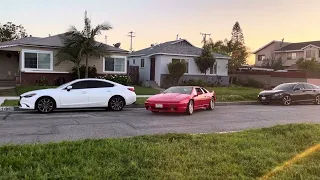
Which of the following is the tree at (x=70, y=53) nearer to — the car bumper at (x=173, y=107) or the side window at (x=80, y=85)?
the side window at (x=80, y=85)

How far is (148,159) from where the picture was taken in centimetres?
585

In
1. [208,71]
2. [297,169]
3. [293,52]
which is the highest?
[293,52]

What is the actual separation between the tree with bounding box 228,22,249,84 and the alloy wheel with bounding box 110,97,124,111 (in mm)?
A: 24279

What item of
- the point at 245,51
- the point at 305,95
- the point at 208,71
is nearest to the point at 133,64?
the point at 208,71

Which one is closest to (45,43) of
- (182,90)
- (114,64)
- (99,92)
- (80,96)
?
(114,64)

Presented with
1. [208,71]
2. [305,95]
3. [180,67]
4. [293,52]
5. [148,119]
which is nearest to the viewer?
[148,119]

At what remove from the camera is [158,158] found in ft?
19.5

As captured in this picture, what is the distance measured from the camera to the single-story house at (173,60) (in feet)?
109

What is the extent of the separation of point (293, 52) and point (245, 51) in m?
8.67

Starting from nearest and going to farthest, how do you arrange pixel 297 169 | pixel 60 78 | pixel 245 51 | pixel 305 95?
1. pixel 297 169
2. pixel 305 95
3. pixel 60 78
4. pixel 245 51

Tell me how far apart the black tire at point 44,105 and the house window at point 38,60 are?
13.7 metres

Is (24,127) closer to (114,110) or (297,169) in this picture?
(114,110)

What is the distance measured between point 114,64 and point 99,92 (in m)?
15.3

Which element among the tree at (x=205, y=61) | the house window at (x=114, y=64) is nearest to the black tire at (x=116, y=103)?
the house window at (x=114, y=64)
